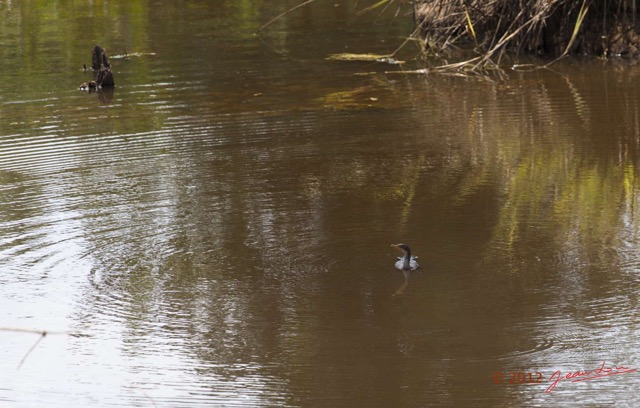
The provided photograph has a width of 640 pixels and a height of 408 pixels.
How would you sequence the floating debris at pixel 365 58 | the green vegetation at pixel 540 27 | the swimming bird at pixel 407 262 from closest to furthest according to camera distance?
the swimming bird at pixel 407 262
the green vegetation at pixel 540 27
the floating debris at pixel 365 58

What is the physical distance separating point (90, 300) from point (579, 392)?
331cm

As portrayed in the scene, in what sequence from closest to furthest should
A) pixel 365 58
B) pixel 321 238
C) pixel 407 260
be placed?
pixel 407 260 → pixel 321 238 → pixel 365 58

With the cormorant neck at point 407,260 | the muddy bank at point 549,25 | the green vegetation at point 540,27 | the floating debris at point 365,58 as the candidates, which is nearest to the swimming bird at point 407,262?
the cormorant neck at point 407,260

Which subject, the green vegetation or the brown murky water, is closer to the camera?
the brown murky water

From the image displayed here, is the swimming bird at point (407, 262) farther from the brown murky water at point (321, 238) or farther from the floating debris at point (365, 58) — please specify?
the floating debris at point (365, 58)

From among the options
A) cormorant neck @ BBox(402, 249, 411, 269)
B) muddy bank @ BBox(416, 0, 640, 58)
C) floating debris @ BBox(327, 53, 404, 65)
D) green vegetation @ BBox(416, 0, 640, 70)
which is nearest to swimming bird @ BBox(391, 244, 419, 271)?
cormorant neck @ BBox(402, 249, 411, 269)

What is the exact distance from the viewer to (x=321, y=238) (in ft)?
28.2

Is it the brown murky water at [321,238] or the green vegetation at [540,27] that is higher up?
the green vegetation at [540,27]

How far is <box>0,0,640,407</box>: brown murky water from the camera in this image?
643 centimetres

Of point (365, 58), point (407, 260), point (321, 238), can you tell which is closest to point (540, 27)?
point (365, 58)

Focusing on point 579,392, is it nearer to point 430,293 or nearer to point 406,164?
point 430,293

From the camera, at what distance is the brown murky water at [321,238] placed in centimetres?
643

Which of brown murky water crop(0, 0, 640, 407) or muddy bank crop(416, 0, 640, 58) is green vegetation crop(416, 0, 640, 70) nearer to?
muddy bank crop(416, 0, 640, 58)

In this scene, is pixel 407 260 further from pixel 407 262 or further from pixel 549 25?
pixel 549 25
